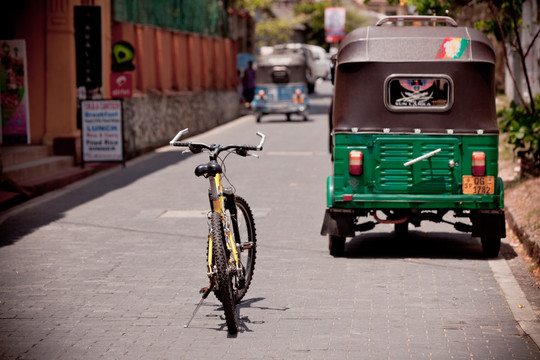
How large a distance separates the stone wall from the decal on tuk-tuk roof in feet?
46.7

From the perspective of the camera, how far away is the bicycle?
297 inches

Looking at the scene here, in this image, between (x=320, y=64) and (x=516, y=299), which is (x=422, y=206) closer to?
(x=516, y=299)

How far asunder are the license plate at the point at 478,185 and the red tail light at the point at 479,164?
0.17 feet

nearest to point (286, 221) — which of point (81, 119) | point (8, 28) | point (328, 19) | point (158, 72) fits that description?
point (81, 119)

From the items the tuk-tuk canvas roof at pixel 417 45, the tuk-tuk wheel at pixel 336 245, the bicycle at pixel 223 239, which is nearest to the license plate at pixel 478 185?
the tuk-tuk canvas roof at pixel 417 45

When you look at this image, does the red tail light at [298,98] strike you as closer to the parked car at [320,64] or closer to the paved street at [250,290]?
the paved street at [250,290]

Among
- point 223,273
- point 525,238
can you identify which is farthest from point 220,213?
point 525,238

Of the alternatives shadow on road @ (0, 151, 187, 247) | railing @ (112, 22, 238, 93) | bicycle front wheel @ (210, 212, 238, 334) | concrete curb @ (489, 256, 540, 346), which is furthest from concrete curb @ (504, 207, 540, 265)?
railing @ (112, 22, 238, 93)

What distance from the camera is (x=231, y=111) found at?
1687 inches

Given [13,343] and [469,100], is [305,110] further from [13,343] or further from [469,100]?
[13,343]

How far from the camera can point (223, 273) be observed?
24.6 ft

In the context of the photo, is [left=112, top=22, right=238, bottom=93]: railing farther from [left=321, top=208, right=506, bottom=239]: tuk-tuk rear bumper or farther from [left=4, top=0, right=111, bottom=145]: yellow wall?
[left=321, top=208, right=506, bottom=239]: tuk-tuk rear bumper

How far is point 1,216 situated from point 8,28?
7.06 m

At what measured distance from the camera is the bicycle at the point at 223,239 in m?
7.54
